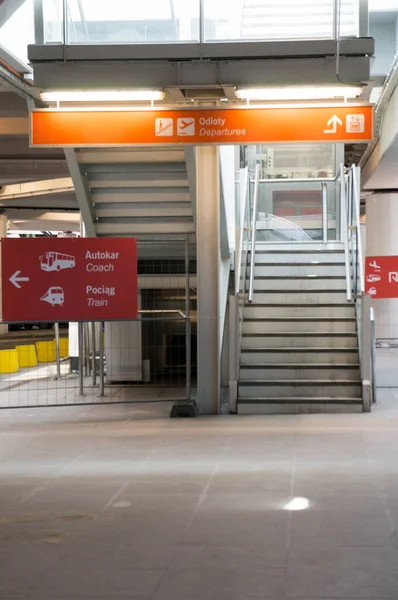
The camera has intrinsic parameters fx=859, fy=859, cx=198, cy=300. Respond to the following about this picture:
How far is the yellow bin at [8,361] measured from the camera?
56.6 feet

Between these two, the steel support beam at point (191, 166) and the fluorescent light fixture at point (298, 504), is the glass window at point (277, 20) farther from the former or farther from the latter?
the fluorescent light fixture at point (298, 504)

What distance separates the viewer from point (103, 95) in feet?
29.1

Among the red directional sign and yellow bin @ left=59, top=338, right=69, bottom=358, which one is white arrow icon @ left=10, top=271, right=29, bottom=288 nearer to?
the red directional sign

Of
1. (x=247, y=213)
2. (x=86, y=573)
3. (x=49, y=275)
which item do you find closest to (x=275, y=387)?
(x=49, y=275)

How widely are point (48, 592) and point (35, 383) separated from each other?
10884 millimetres

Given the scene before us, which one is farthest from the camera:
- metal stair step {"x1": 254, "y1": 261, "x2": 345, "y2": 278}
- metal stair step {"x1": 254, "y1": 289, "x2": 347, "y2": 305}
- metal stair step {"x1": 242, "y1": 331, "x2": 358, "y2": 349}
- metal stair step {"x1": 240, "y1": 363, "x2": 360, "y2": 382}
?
metal stair step {"x1": 254, "y1": 261, "x2": 345, "y2": 278}

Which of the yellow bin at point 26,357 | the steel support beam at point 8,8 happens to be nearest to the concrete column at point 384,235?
the yellow bin at point 26,357

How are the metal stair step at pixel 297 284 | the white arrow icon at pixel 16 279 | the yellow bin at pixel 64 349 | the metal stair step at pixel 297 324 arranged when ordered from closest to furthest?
the white arrow icon at pixel 16 279 < the metal stair step at pixel 297 324 < the metal stair step at pixel 297 284 < the yellow bin at pixel 64 349

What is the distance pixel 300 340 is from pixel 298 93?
14.2 feet

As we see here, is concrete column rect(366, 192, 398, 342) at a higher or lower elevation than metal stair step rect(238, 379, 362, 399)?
higher

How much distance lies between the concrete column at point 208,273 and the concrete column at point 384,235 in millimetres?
15564

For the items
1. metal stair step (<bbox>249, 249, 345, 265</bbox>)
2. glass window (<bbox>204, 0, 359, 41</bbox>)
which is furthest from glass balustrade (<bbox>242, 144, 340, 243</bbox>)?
glass window (<bbox>204, 0, 359, 41</bbox>)

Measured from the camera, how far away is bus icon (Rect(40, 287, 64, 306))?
10.4 meters

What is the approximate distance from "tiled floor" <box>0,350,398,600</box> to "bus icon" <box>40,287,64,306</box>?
61.2 inches
